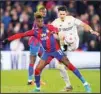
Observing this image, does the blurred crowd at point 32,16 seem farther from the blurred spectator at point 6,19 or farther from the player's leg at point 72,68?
the player's leg at point 72,68

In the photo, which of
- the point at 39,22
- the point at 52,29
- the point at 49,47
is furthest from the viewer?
the point at 49,47

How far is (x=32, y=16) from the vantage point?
23.9m

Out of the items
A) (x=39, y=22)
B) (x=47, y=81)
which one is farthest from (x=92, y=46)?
(x=39, y=22)

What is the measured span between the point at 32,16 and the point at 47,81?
7.01 meters

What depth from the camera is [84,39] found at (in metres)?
23.1

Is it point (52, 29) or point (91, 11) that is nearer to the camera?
point (52, 29)

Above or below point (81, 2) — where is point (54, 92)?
below

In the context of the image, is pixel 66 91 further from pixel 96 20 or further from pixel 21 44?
pixel 96 20

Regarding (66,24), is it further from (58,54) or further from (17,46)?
(17,46)

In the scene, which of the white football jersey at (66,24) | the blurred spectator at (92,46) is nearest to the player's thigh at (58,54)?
the white football jersey at (66,24)

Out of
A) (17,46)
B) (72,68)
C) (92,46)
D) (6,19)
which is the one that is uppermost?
(6,19)

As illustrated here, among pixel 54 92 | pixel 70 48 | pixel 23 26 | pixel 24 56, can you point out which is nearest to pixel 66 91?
pixel 54 92

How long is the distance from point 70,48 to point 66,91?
1388 millimetres

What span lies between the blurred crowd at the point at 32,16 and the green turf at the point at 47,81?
2.22 meters
